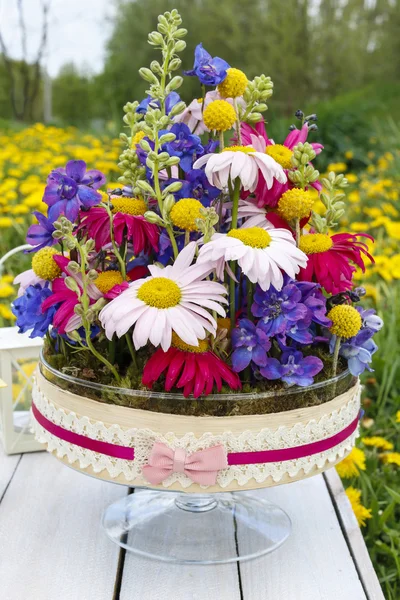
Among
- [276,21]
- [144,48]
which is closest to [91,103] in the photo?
[144,48]

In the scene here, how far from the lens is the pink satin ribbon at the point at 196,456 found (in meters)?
0.67

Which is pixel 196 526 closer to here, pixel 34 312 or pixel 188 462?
pixel 188 462

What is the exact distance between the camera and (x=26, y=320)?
0.73 meters

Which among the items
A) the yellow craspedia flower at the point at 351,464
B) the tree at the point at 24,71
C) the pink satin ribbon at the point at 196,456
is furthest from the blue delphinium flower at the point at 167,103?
the tree at the point at 24,71

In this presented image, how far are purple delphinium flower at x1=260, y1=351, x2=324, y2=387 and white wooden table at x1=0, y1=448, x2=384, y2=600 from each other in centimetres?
25

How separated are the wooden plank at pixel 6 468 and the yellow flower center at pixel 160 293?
0.46 m

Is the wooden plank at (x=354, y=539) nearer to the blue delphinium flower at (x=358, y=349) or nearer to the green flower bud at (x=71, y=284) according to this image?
the blue delphinium flower at (x=358, y=349)

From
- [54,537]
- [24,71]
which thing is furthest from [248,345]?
[24,71]

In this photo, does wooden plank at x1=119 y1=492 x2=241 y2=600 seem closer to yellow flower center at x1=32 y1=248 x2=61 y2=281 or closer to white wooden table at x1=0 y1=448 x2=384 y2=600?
white wooden table at x1=0 y1=448 x2=384 y2=600

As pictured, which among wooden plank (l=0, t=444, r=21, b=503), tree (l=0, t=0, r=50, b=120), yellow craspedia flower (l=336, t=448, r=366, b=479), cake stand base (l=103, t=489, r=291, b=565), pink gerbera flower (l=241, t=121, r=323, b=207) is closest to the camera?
pink gerbera flower (l=241, t=121, r=323, b=207)

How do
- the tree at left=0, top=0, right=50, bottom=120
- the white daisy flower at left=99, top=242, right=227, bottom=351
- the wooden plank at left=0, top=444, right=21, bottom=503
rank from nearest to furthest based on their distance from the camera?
the white daisy flower at left=99, top=242, right=227, bottom=351, the wooden plank at left=0, top=444, right=21, bottom=503, the tree at left=0, top=0, right=50, bottom=120

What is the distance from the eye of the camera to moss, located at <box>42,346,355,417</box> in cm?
67

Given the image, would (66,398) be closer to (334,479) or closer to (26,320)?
(26,320)

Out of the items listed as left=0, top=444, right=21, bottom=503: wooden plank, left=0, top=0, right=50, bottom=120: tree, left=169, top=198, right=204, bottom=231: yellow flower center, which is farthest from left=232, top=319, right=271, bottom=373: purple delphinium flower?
left=0, top=0, right=50, bottom=120: tree
